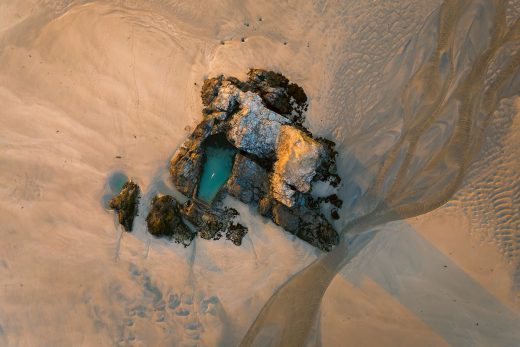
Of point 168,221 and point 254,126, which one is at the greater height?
point 254,126

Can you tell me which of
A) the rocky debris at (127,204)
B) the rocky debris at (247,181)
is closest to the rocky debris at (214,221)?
the rocky debris at (247,181)

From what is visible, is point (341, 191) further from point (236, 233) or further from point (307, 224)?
point (236, 233)

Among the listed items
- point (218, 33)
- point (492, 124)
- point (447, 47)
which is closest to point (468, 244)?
point (492, 124)

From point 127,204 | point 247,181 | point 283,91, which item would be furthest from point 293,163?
point 127,204

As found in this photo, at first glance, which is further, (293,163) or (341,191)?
(341,191)

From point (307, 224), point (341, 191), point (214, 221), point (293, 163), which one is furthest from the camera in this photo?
point (341, 191)

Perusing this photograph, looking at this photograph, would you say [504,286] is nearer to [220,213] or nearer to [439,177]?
[439,177]
